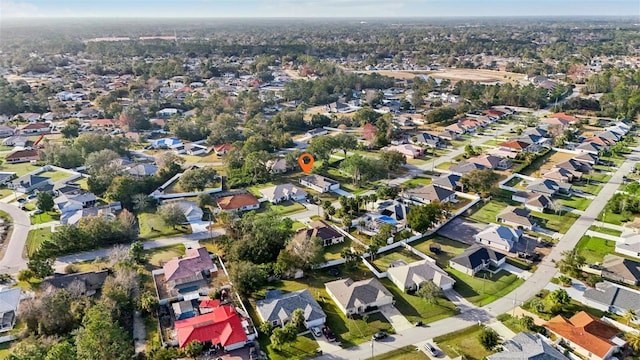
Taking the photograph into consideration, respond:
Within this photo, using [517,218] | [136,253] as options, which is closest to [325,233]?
[136,253]

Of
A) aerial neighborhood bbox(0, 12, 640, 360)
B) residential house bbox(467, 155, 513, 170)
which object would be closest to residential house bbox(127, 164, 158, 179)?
aerial neighborhood bbox(0, 12, 640, 360)

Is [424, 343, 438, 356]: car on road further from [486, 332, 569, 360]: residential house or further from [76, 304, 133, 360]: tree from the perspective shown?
[76, 304, 133, 360]: tree

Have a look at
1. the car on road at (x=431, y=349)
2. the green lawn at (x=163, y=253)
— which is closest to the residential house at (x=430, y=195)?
the car on road at (x=431, y=349)

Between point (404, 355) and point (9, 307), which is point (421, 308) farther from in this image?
point (9, 307)

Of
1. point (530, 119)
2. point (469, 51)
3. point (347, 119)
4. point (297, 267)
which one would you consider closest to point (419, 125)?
point (347, 119)

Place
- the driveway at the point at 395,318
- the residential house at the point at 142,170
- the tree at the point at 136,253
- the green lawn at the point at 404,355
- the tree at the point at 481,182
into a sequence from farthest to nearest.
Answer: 1. the residential house at the point at 142,170
2. the tree at the point at 481,182
3. the tree at the point at 136,253
4. the driveway at the point at 395,318
5. the green lawn at the point at 404,355

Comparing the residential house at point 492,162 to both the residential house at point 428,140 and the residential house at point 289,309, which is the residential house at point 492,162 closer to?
the residential house at point 428,140
